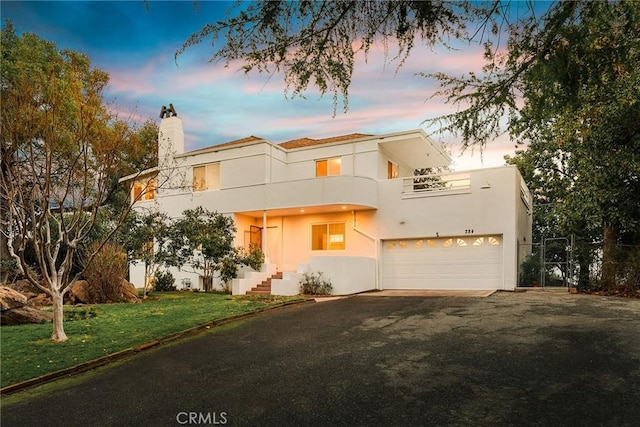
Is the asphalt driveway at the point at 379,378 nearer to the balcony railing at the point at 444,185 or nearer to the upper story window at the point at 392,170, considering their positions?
the balcony railing at the point at 444,185

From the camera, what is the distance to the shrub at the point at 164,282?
2055 centimetres

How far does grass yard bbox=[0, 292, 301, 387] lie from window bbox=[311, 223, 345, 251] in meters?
5.82

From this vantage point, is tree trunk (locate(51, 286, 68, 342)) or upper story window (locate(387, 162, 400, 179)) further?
upper story window (locate(387, 162, 400, 179))

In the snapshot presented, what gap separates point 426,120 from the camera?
518 centimetres

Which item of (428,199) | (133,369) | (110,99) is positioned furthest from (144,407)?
(428,199)

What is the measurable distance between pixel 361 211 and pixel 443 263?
167 inches

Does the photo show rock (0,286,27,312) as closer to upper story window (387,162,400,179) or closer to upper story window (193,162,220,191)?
upper story window (193,162,220,191)

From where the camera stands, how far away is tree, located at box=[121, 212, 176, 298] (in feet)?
57.0

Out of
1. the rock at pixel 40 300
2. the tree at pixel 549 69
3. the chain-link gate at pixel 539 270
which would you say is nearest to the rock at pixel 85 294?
the rock at pixel 40 300

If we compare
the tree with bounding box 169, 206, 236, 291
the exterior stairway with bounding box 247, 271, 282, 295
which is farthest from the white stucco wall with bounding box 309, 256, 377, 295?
the tree with bounding box 169, 206, 236, 291

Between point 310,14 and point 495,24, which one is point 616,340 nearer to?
point 495,24

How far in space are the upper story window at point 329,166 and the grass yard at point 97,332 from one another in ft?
27.2

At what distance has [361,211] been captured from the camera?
1919 centimetres

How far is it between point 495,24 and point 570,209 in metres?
12.9
